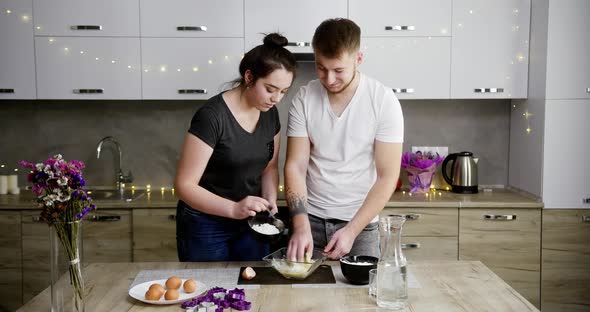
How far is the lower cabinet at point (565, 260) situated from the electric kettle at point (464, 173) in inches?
17.8

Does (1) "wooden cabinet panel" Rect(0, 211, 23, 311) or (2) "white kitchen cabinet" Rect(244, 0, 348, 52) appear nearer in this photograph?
(1) "wooden cabinet panel" Rect(0, 211, 23, 311)

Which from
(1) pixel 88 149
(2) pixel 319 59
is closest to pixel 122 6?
(1) pixel 88 149

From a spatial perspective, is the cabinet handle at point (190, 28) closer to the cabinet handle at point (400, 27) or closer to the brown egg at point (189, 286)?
the cabinet handle at point (400, 27)

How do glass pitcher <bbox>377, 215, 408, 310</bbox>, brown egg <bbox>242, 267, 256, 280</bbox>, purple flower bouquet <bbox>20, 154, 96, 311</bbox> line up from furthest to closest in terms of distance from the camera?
brown egg <bbox>242, 267, 256, 280</bbox>, glass pitcher <bbox>377, 215, 408, 310</bbox>, purple flower bouquet <bbox>20, 154, 96, 311</bbox>

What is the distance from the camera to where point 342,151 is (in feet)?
7.12

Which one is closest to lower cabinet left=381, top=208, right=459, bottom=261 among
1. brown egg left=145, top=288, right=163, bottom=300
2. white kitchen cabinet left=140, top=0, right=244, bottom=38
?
white kitchen cabinet left=140, top=0, right=244, bottom=38

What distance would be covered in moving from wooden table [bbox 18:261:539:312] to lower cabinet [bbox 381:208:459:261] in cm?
126

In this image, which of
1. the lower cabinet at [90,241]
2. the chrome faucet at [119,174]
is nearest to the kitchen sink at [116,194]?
the chrome faucet at [119,174]

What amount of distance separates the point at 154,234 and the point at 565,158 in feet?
7.61

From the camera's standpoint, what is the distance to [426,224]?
10.5ft

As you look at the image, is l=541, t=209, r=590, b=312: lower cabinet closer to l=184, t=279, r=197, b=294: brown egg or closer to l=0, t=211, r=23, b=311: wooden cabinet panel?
l=184, t=279, r=197, b=294: brown egg

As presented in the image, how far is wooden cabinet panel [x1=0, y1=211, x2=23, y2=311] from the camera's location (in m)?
3.21

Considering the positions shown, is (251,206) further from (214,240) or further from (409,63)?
(409,63)

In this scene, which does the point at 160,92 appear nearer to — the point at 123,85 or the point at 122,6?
the point at 123,85
